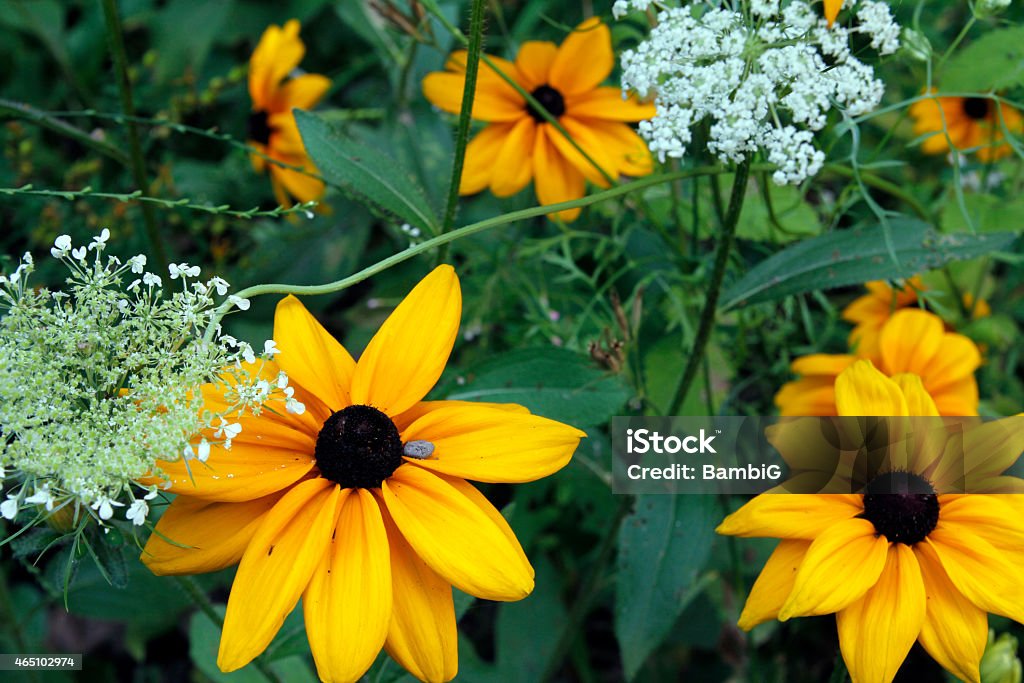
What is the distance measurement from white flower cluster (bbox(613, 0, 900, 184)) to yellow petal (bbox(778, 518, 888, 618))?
0.39m

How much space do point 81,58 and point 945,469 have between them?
85.9 inches

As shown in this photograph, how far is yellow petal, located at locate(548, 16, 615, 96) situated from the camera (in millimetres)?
1458

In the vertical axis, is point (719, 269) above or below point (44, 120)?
below

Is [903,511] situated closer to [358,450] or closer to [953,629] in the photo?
[953,629]

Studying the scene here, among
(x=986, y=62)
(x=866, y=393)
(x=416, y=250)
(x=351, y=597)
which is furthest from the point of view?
(x=986, y=62)

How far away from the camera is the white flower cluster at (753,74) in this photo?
97cm

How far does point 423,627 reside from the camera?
0.90 metres

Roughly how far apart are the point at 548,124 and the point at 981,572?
839mm

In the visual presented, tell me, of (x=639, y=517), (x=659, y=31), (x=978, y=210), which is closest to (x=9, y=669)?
(x=639, y=517)

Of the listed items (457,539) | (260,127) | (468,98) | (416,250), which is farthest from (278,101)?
(457,539)

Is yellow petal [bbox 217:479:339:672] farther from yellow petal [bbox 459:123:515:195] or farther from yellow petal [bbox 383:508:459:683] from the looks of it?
yellow petal [bbox 459:123:515:195]

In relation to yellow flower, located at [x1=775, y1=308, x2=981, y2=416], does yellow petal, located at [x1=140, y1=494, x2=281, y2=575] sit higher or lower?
lower

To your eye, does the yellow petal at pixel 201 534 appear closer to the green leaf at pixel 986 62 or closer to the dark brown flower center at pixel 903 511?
the dark brown flower center at pixel 903 511

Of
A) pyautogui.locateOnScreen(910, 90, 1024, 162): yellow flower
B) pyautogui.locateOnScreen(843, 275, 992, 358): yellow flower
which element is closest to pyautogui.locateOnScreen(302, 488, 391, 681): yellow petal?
pyautogui.locateOnScreen(843, 275, 992, 358): yellow flower
